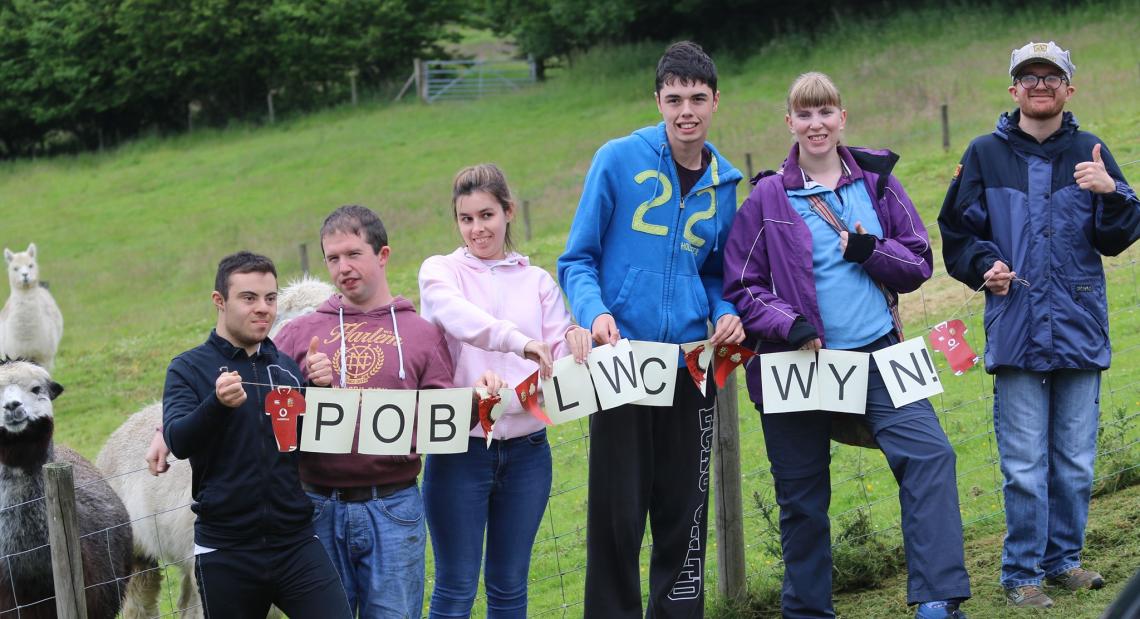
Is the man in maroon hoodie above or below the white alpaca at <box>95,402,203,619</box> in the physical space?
above

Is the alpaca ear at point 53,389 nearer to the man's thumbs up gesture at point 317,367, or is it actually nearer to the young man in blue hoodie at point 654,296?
the man's thumbs up gesture at point 317,367

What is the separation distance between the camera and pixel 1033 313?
4.89 metres

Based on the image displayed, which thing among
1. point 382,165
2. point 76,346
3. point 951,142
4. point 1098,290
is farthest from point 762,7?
point 1098,290

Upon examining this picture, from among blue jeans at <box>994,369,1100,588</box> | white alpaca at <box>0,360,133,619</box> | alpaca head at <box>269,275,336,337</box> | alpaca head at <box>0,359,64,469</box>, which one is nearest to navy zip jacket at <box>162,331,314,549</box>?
white alpaca at <box>0,360,133,619</box>

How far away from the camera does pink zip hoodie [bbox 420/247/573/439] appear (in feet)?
15.0

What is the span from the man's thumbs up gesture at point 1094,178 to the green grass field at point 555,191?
1613 mm

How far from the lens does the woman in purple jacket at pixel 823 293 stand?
4555 millimetres

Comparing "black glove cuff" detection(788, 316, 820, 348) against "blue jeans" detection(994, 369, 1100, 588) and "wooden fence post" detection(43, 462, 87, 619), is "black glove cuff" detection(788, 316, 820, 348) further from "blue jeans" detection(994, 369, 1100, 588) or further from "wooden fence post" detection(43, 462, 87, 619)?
"wooden fence post" detection(43, 462, 87, 619)

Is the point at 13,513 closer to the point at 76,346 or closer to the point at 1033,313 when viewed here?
the point at 1033,313

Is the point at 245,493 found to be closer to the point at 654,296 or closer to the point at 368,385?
the point at 368,385

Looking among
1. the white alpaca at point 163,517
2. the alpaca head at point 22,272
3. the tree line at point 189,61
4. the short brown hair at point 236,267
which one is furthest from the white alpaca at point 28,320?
the tree line at point 189,61

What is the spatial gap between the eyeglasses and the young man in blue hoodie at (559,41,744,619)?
1292mm

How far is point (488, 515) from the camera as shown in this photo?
4.68m

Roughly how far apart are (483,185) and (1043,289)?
7.35 ft
